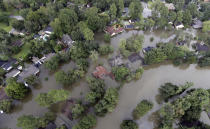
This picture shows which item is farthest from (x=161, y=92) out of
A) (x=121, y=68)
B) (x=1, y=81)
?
(x=1, y=81)

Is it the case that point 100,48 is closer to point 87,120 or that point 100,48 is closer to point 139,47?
point 139,47

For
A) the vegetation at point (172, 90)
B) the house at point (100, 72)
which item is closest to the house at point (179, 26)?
the vegetation at point (172, 90)

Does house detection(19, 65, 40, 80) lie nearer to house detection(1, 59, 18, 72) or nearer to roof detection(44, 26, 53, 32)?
house detection(1, 59, 18, 72)

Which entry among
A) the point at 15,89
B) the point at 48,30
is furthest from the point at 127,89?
the point at 48,30

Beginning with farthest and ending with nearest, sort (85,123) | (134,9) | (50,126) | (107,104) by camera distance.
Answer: (134,9) < (107,104) < (50,126) < (85,123)

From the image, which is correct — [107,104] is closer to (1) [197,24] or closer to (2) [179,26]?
(2) [179,26]

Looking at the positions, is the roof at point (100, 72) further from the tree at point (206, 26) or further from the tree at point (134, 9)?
the tree at point (206, 26)
